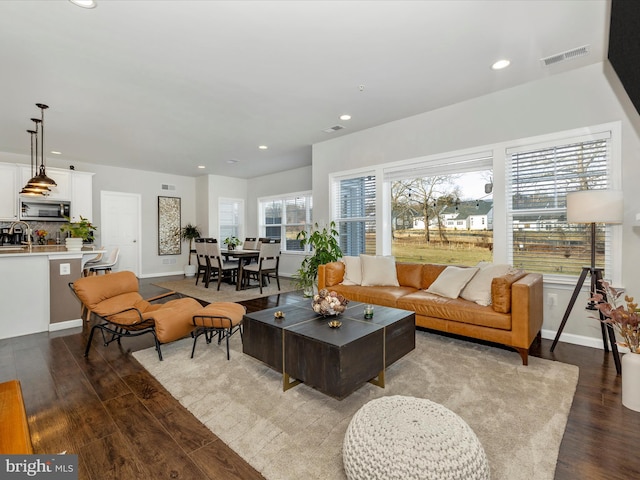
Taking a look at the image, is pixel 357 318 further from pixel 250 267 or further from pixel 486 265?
pixel 250 267

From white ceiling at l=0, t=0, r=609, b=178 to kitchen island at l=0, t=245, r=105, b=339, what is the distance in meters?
1.98

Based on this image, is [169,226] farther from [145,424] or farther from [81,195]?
[145,424]

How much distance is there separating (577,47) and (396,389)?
344 cm

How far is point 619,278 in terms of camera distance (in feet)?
9.98

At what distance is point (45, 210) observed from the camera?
21.2 feet

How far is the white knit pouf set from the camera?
1.22 meters

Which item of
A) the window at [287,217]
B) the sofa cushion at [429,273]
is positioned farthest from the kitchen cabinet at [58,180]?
the sofa cushion at [429,273]

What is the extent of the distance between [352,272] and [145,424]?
301 centimetres

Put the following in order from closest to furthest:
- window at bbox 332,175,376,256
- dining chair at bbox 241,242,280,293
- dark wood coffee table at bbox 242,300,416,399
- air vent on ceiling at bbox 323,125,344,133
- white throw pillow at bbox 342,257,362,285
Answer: dark wood coffee table at bbox 242,300,416,399, white throw pillow at bbox 342,257,362,285, air vent on ceiling at bbox 323,125,344,133, window at bbox 332,175,376,256, dining chair at bbox 241,242,280,293

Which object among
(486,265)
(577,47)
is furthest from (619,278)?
(577,47)

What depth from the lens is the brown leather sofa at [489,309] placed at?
277 cm

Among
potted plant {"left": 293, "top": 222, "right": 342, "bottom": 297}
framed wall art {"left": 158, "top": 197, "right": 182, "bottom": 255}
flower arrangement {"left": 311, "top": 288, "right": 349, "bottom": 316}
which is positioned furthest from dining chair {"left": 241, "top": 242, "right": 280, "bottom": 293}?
flower arrangement {"left": 311, "top": 288, "right": 349, "bottom": 316}

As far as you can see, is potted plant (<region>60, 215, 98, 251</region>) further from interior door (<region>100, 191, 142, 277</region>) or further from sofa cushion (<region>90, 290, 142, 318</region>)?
interior door (<region>100, 191, 142, 277</region>)

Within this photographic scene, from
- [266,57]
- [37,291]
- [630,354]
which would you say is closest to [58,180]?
[37,291]
